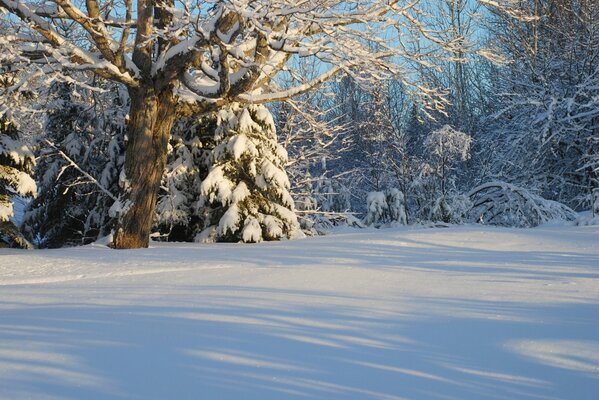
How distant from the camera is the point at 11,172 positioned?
10516 mm

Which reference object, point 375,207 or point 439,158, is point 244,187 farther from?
point 439,158

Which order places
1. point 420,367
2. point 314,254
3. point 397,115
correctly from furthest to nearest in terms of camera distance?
point 397,115
point 314,254
point 420,367

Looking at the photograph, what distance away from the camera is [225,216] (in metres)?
10.5

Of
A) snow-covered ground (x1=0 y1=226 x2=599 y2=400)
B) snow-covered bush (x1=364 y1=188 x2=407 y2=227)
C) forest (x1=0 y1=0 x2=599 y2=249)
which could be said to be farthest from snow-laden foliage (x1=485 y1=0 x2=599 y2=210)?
snow-covered ground (x1=0 y1=226 x2=599 y2=400)

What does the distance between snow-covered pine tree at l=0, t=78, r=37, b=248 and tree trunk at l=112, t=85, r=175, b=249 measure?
2.45 meters

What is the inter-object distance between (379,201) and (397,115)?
61.8 feet

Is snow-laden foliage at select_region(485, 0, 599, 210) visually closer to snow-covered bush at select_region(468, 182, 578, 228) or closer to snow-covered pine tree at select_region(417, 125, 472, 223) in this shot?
snow-covered pine tree at select_region(417, 125, 472, 223)

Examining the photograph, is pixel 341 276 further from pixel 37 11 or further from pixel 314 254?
pixel 37 11

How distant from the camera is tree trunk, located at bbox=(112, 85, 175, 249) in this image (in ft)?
29.5

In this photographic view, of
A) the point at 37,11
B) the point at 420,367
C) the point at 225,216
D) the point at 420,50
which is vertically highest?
the point at 37,11

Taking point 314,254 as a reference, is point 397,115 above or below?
above

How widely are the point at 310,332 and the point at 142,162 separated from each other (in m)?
6.44

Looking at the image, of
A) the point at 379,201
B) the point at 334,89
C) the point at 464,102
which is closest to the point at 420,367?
the point at 379,201

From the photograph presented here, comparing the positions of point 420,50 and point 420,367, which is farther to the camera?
point 420,50
